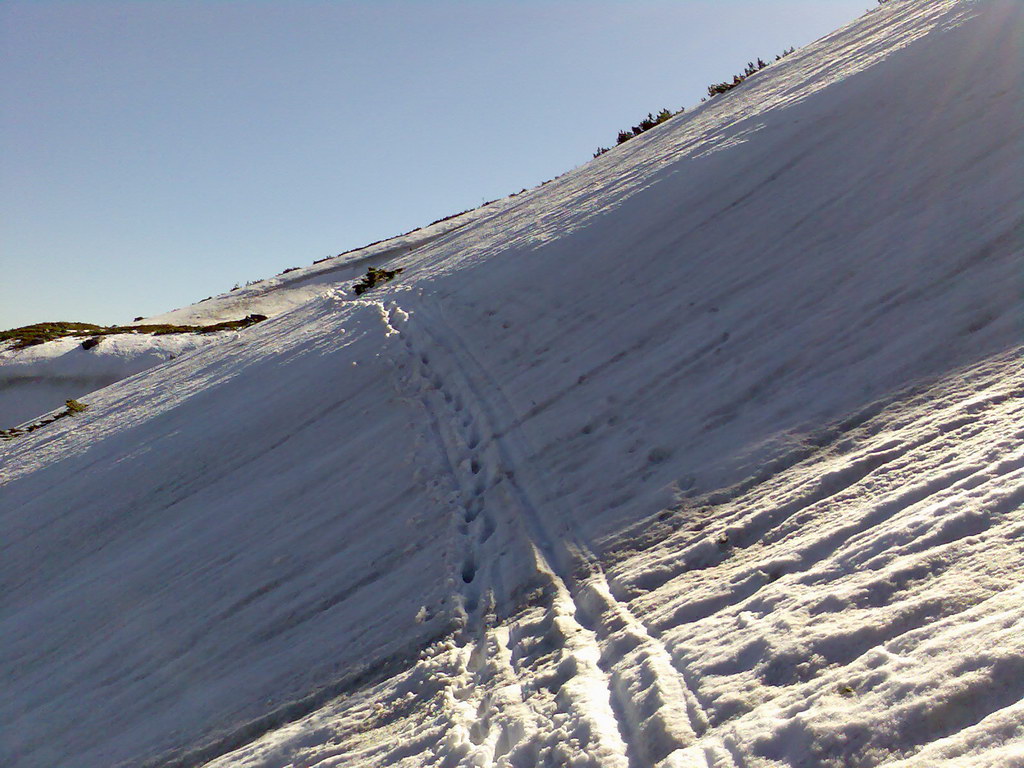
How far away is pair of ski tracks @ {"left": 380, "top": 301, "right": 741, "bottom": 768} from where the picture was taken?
3500 mm

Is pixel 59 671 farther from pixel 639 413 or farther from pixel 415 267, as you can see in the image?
pixel 415 267

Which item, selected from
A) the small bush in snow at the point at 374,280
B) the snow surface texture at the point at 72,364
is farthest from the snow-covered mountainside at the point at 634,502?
the snow surface texture at the point at 72,364

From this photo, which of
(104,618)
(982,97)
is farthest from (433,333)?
(982,97)

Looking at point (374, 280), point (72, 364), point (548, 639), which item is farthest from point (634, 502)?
point (72, 364)

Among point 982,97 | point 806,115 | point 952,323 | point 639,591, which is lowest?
point 639,591

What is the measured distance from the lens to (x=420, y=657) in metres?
5.07

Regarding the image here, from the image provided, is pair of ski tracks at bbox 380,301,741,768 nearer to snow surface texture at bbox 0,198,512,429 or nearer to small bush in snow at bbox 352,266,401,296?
small bush in snow at bbox 352,266,401,296

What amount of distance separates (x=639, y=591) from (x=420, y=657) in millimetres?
1548

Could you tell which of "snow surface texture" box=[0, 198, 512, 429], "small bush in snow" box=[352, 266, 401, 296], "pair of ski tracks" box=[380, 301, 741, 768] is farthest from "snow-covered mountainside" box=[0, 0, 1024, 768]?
"snow surface texture" box=[0, 198, 512, 429]

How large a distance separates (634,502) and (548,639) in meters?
1.37

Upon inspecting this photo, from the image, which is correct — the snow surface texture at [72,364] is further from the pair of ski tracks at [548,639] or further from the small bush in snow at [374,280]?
the pair of ski tracks at [548,639]

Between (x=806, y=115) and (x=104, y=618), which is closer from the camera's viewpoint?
(x=104, y=618)

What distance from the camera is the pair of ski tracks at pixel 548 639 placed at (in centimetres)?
350

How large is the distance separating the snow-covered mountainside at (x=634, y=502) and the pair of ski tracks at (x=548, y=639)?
0.02 metres
